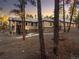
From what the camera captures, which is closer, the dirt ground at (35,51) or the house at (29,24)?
the dirt ground at (35,51)

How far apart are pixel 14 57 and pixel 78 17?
181 feet

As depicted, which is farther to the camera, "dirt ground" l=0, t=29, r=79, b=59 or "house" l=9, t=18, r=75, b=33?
"house" l=9, t=18, r=75, b=33

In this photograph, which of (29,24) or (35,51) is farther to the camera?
(29,24)

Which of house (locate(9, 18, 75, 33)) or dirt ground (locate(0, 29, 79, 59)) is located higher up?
house (locate(9, 18, 75, 33))

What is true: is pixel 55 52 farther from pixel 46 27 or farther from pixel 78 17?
pixel 78 17

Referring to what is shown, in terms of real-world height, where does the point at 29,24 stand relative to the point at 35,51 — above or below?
Result: above

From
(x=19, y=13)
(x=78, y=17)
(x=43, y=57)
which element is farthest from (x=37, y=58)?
(x=78, y=17)

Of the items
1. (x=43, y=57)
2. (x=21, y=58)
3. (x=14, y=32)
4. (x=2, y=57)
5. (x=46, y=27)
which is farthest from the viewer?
(x=46, y=27)

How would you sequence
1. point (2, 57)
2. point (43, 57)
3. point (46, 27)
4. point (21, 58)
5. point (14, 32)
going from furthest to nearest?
point (46, 27) → point (14, 32) → point (2, 57) → point (21, 58) → point (43, 57)

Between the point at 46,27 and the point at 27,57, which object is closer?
the point at 27,57

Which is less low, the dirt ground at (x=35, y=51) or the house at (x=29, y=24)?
the house at (x=29, y=24)

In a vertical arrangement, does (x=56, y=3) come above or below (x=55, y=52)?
above

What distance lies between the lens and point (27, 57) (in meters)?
17.8

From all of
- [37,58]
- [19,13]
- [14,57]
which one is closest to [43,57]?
[37,58]
